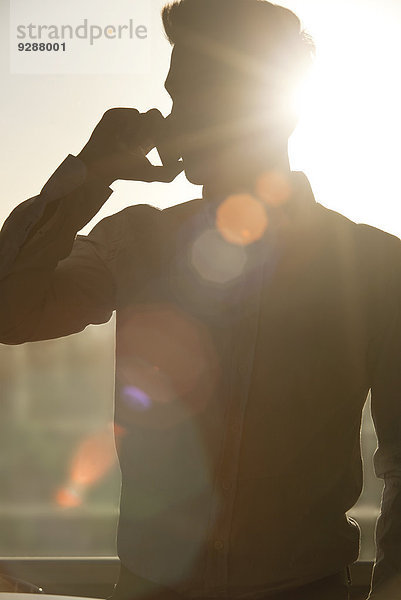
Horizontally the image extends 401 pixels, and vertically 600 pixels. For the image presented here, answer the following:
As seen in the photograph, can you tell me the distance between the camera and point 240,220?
2.07 meters

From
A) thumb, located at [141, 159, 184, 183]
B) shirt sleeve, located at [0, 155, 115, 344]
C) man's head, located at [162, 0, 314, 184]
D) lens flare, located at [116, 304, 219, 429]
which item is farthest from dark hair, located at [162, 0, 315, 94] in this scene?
lens flare, located at [116, 304, 219, 429]


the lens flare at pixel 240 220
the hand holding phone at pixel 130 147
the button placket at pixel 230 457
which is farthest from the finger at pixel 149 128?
the button placket at pixel 230 457

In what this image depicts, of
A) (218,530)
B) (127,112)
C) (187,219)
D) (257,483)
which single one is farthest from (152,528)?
(127,112)

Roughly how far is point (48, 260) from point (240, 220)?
1.92 ft

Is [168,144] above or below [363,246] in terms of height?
above

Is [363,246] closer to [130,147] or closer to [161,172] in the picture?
[161,172]

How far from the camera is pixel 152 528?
1799 millimetres

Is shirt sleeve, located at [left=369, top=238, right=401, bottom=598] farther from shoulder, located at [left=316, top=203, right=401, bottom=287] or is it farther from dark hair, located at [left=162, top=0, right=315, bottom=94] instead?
dark hair, located at [left=162, top=0, right=315, bottom=94]

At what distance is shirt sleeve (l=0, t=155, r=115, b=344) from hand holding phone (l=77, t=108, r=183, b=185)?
0.16 feet

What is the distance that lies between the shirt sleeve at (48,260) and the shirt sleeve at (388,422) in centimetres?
84

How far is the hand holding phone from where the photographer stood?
1906 millimetres

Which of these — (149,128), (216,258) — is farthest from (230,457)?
(149,128)

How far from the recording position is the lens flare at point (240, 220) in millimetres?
2070

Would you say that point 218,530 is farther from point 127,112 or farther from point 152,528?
point 127,112
